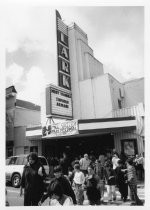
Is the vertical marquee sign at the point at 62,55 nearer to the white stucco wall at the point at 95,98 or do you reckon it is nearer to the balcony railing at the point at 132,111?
the white stucco wall at the point at 95,98

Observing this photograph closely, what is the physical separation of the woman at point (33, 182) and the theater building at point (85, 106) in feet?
24.4

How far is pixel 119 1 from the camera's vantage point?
8016 mm

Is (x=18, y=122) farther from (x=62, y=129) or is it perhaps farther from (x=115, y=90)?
(x=115, y=90)

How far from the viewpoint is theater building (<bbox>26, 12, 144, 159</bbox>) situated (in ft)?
42.9

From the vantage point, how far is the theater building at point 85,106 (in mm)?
13086

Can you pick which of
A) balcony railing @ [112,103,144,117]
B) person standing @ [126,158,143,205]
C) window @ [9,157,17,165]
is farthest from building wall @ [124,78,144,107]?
person standing @ [126,158,143,205]

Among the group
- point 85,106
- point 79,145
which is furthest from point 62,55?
point 79,145

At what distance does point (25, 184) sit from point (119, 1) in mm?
6771

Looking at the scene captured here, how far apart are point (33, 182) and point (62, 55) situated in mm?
12060

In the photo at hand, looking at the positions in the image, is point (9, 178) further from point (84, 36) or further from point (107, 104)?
point (84, 36)

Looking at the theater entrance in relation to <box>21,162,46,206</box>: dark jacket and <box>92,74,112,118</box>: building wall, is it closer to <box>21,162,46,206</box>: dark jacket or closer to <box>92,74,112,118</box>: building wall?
<box>92,74,112,118</box>: building wall

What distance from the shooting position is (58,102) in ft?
46.9

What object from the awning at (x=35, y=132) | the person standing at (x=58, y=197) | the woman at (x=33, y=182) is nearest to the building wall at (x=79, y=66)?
the awning at (x=35, y=132)

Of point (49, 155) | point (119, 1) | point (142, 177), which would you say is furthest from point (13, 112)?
point (119, 1)
